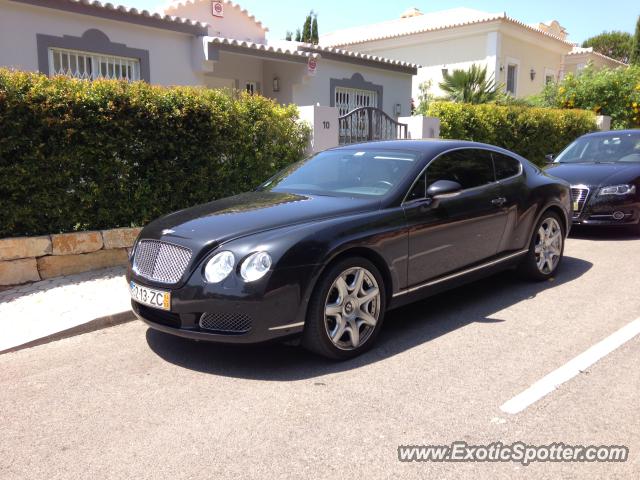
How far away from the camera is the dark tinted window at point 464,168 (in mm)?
5066

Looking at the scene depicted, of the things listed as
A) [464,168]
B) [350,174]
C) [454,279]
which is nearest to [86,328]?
[350,174]

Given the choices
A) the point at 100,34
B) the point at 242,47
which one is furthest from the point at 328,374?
the point at 242,47

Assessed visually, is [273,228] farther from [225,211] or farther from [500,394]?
[500,394]

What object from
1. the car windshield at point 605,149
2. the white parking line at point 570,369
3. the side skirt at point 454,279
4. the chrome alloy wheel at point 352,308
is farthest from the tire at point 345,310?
the car windshield at point 605,149

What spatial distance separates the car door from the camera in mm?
4719

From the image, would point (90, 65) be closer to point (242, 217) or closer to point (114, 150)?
point (114, 150)

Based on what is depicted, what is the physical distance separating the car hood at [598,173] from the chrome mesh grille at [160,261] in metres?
6.48

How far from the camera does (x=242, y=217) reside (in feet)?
14.3

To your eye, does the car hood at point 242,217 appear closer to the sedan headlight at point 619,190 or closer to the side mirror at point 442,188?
the side mirror at point 442,188

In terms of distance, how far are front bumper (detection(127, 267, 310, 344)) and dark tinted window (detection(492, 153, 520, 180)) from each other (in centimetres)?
276

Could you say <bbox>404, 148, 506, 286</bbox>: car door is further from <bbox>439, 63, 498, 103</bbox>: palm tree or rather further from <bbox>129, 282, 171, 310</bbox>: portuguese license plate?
<bbox>439, 63, 498, 103</bbox>: palm tree

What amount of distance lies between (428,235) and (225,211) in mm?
1608

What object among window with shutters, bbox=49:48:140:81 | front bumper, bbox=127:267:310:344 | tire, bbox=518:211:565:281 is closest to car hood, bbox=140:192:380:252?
front bumper, bbox=127:267:310:344

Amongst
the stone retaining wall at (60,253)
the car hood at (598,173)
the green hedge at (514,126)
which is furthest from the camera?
the green hedge at (514,126)
